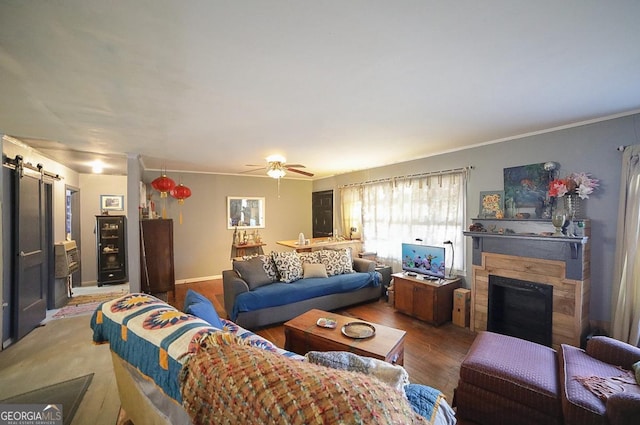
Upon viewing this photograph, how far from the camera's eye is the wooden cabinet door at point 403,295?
3766 millimetres

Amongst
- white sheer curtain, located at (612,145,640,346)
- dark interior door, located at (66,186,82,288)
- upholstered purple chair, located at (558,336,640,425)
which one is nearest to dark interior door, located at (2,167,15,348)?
dark interior door, located at (66,186,82,288)

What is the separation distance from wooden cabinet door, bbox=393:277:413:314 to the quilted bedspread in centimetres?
260

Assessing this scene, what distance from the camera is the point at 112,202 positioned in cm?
576

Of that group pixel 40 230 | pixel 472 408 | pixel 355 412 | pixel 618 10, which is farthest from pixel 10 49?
pixel 472 408

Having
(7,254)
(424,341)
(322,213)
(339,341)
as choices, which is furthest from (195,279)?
(424,341)

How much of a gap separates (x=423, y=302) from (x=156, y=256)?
14.3ft

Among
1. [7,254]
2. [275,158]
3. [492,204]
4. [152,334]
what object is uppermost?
[275,158]

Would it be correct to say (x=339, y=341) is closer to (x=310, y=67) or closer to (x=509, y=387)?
(x=509, y=387)

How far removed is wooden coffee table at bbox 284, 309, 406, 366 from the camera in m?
2.12

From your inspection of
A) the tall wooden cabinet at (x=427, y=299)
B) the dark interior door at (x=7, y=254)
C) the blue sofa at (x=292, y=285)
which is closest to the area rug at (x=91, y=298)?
the dark interior door at (x=7, y=254)

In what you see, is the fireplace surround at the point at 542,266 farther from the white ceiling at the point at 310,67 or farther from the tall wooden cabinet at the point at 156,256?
the tall wooden cabinet at the point at 156,256

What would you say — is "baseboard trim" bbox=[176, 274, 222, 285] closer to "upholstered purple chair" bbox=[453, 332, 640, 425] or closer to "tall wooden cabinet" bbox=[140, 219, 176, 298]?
"tall wooden cabinet" bbox=[140, 219, 176, 298]

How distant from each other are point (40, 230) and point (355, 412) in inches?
196

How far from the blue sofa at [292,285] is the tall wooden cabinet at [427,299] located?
664mm
